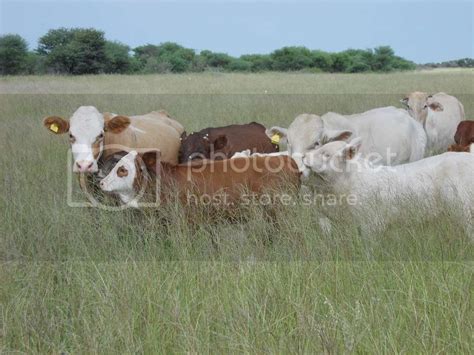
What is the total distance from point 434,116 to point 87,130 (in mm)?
7832

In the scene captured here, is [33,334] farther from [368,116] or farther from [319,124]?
[368,116]

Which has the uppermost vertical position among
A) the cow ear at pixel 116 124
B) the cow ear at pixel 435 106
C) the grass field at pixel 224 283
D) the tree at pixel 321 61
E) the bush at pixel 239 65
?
the tree at pixel 321 61

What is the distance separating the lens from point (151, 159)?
6105 mm

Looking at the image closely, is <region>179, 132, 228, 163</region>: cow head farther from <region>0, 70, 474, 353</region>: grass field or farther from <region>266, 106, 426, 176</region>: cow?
<region>0, 70, 474, 353</region>: grass field

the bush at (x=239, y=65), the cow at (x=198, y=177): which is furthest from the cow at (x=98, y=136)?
the bush at (x=239, y=65)

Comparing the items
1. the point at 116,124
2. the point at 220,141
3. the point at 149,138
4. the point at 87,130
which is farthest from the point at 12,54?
the point at 87,130

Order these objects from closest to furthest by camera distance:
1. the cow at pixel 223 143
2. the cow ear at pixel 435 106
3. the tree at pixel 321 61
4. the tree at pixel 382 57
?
the cow at pixel 223 143
the cow ear at pixel 435 106
the tree at pixel 382 57
the tree at pixel 321 61

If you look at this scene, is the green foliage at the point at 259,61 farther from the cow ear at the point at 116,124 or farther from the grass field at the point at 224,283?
the grass field at the point at 224,283

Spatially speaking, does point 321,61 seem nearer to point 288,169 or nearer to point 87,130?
point 87,130

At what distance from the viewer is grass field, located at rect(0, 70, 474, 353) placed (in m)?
3.59

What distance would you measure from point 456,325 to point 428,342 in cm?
28

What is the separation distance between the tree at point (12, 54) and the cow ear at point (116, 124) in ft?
134

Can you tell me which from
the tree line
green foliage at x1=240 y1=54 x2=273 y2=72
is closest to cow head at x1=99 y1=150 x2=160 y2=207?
the tree line

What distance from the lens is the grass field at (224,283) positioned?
3.59 meters
